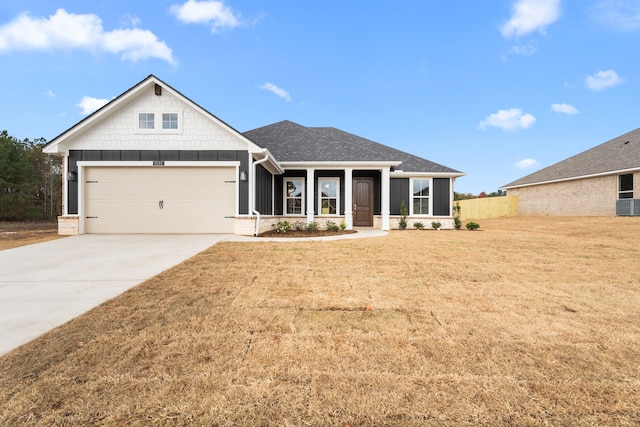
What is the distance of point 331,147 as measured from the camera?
14023 millimetres

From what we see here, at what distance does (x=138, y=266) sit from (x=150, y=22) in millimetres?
12693

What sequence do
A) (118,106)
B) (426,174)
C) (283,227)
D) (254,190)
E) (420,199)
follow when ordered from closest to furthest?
(118,106) < (254,190) < (283,227) < (426,174) < (420,199)

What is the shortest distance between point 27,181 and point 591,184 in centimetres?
4003

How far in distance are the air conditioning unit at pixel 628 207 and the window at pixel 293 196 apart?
20677 millimetres

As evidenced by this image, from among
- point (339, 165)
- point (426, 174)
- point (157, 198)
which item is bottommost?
point (157, 198)

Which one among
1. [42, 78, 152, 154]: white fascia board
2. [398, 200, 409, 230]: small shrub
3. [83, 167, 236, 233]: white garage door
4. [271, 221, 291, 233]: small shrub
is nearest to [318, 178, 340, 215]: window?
[271, 221, 291, 233]: small shrub

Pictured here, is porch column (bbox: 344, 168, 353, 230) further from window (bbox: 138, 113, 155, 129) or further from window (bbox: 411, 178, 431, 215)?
window (bbox: 138, 113, 155, 129)

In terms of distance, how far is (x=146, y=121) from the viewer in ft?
33.1

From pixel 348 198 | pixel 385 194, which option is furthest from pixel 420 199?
pixel 348 198

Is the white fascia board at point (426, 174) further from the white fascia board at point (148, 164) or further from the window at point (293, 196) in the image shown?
the white fascia board at point (148, 164)

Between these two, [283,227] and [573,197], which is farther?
[573,197]

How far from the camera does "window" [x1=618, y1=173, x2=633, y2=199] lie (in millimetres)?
18156

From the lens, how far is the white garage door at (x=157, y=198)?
10016mm

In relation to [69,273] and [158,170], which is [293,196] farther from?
[69,273]
